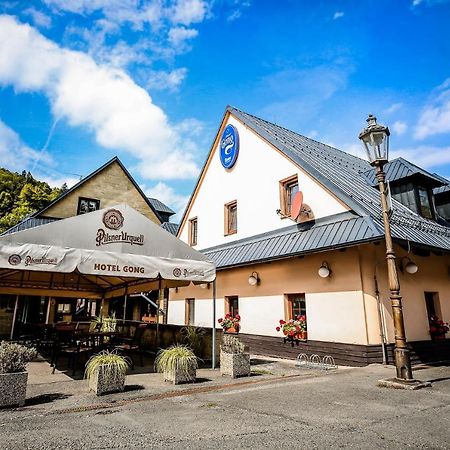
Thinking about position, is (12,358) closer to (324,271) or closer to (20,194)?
(324,271)

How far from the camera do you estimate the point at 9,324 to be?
66.9 feet

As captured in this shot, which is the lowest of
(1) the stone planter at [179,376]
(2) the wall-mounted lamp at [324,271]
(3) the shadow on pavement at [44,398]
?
(3) the shadow on pavement at [44,398]

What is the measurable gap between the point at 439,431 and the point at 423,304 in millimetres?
7766

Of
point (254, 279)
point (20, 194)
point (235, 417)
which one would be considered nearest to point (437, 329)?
point (254, 279)

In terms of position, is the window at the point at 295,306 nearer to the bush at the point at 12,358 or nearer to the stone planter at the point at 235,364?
the stone planter at the point at 235,364

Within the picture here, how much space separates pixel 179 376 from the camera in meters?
7.09

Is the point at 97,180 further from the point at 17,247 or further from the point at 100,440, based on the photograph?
the point at 100,440

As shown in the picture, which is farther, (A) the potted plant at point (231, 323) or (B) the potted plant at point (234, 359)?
(A) the potted plant at point (231, 323)

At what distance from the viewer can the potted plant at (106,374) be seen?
6.10m

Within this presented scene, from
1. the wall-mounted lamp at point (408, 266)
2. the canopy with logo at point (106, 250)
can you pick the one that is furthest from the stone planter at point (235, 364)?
the wall-mounted lamp at point (408, 266)

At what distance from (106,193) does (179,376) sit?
19.7 metres

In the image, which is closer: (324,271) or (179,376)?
(179,376)

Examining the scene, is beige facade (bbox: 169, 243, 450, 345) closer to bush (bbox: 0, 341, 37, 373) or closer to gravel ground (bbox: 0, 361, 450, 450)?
gravel ground (bbox: 0, 361, 450, 450)

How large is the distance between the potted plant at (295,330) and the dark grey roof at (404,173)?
6853mm
